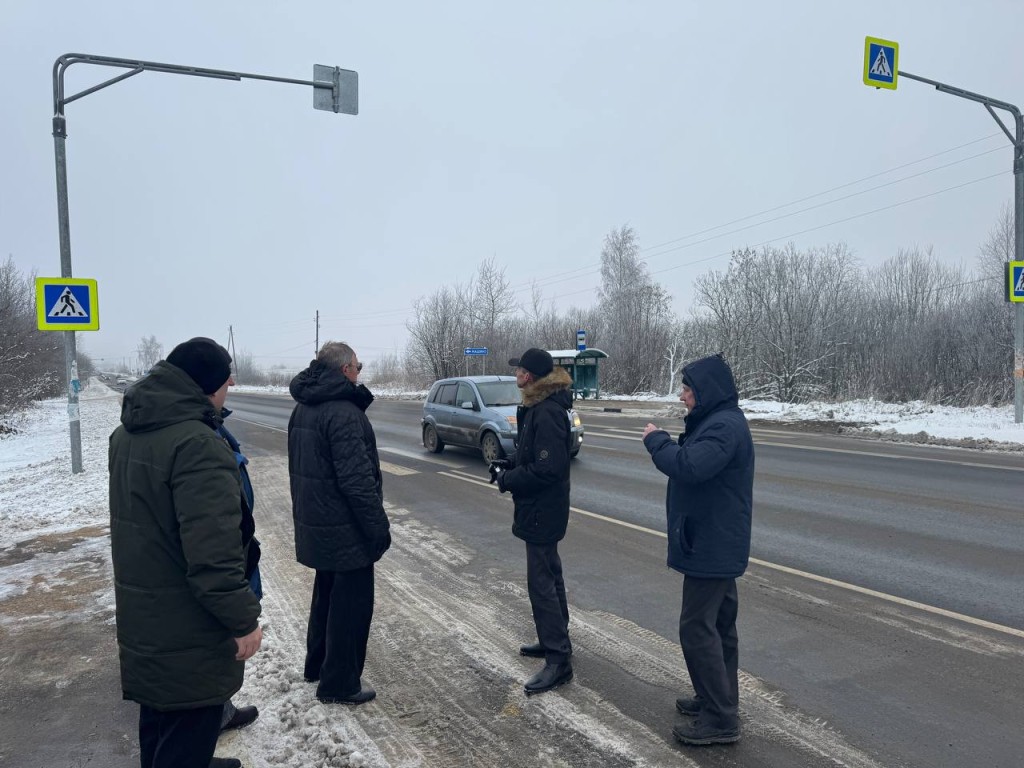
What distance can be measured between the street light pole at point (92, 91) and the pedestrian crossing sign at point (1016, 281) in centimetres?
1561

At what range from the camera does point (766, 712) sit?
3816 mm

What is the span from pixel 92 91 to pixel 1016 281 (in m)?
19.8

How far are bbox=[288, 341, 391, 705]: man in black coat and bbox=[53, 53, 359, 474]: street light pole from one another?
824 centimetres

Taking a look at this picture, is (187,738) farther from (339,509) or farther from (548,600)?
(548,600)

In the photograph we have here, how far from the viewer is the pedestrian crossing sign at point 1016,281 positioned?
16500 millimetres

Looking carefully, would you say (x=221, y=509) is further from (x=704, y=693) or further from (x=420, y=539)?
(x=420, y=539)

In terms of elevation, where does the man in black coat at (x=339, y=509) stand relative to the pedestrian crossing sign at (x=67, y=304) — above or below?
below

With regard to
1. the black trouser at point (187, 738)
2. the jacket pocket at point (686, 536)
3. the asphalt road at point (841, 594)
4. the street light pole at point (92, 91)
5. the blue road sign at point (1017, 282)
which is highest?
the street light pole at point (92, 91)

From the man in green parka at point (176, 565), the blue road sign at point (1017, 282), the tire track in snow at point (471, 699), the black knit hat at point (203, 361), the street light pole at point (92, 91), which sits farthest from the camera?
the blue road sign at point (1017, 282)

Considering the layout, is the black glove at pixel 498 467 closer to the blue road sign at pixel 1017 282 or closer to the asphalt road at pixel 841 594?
the asphalt road at pixel 841 594

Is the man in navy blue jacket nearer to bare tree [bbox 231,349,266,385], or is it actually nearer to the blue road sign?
the blue road sign

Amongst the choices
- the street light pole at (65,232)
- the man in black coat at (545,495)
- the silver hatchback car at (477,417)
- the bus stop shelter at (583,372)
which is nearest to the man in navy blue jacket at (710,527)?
the man in black coat at (545,495)

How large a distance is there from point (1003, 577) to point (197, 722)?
6624 mm

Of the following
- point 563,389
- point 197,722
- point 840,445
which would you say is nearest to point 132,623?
point 197,722
